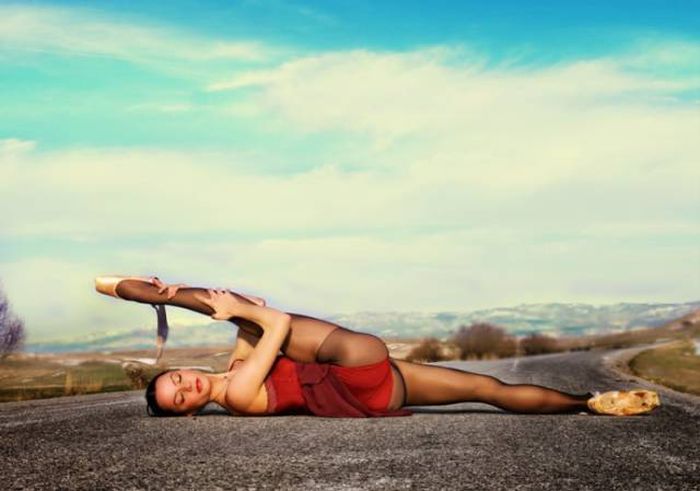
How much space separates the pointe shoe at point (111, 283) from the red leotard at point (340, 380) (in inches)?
58.7

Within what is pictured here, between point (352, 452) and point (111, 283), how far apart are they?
3.17 m

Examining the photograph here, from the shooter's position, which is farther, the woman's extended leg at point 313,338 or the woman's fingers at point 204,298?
the woman's extended leg at point 313,338

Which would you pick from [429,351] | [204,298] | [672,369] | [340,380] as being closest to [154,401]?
[204,298]

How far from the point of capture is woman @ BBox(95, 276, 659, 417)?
755cm

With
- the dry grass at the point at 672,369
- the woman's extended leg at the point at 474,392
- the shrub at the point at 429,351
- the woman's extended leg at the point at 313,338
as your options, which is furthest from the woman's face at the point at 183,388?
the shrub at the point at 429,351

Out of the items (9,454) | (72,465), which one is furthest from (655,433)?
(9,454)

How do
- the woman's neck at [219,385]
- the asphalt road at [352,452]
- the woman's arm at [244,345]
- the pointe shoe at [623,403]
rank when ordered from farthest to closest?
the pointe shoe at [623,403], the woman's arm at [244,345], the woman's neck at [219,385], the asphalt road at [352,452]

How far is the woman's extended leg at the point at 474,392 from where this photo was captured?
825 cm

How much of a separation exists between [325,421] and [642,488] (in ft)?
11.1

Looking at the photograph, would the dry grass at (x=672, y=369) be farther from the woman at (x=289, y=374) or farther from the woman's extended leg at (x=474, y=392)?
the woman at (x=289, y=374)

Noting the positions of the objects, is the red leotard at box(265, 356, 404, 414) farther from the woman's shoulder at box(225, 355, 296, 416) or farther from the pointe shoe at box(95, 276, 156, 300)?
the pointe shoe at box(95, 276, 156, 300)

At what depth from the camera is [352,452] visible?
5.94 metres

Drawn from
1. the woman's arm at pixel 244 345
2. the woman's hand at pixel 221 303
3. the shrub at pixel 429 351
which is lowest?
the shrub at pixel 429 351

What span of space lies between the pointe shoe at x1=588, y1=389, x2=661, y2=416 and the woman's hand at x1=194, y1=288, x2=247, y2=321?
3911 millimetres
